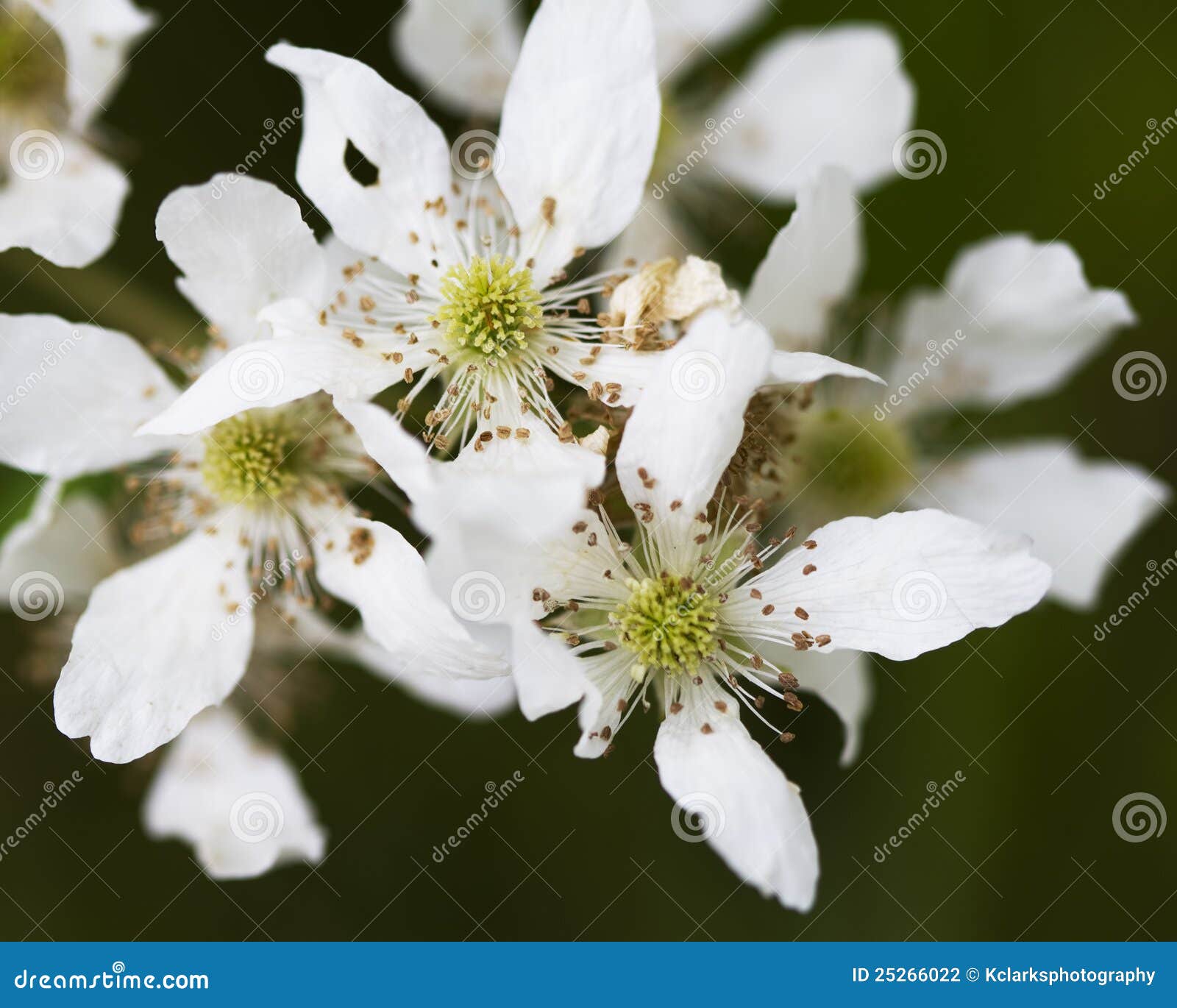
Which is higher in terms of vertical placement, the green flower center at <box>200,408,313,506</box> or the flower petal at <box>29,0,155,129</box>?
the flower petal at <box>29,0,155,129</box>

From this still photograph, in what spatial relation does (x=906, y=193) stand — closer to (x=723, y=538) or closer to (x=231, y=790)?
(x=723, y=538)

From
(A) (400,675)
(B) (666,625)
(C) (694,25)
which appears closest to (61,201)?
(A) (400,675)

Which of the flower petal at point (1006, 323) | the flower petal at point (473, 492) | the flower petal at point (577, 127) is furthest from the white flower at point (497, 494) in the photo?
the flower petal at point (1006, 323)

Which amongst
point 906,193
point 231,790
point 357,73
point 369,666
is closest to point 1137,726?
point 906,193

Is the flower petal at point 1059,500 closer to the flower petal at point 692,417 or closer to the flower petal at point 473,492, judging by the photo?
the flower petal at point 692,417

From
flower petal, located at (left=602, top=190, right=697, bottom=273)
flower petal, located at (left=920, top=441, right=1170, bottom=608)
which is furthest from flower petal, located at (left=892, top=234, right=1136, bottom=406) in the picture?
flower petal, located at (left=602, top=190, right=697, bottom=273)

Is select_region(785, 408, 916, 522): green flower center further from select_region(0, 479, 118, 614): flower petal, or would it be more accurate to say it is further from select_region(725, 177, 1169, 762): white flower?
select_region(0, 479, 118, 614): flower petal
